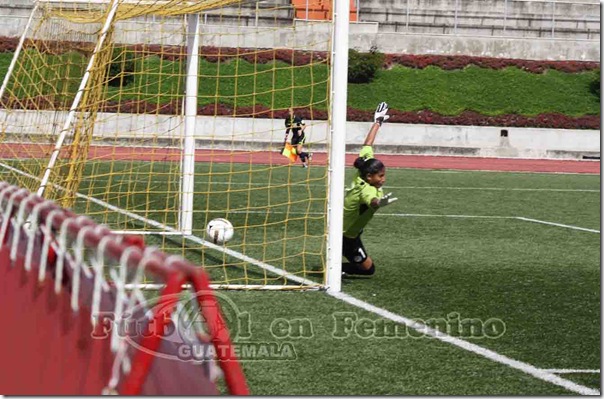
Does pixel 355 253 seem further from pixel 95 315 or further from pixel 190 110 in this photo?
pixel 95 315

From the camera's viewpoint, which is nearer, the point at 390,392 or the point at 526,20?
the point at 390,392

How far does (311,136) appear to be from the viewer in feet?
105

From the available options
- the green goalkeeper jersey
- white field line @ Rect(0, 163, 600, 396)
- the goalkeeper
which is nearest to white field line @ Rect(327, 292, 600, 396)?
white field line @ Rect(0, 163, 600, 396)

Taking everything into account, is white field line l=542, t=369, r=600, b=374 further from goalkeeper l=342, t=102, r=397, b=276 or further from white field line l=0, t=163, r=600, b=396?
goalkeeper l=342, t=102, r=397, b=276

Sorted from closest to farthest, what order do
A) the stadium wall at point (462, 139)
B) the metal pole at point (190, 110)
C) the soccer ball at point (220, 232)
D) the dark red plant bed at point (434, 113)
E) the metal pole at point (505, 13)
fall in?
1. the soccer ball at point (220, 232)
2. the metal pole at point (190, 110)
3. the stadium wall at point (462, 139)
4. the dark red plant bed at point (434, 113)
5. the metal pole at point (505, 13)

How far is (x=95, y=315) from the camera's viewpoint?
13.1 feet

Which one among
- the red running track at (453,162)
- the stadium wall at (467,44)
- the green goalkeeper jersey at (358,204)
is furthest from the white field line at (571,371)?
the stadium wall at (467,44)

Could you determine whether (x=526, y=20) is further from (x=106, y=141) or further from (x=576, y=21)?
(x=106, y=141)

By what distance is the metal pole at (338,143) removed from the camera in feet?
32.0

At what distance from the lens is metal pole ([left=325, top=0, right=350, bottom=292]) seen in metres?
9.75

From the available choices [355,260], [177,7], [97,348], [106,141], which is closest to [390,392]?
[97,348]

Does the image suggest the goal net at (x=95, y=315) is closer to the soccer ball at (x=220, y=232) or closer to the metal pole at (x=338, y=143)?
the metal pole at (x=338, y=143)

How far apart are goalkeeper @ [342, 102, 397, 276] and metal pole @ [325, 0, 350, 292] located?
1.24ft

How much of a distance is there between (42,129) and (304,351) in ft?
32.5
